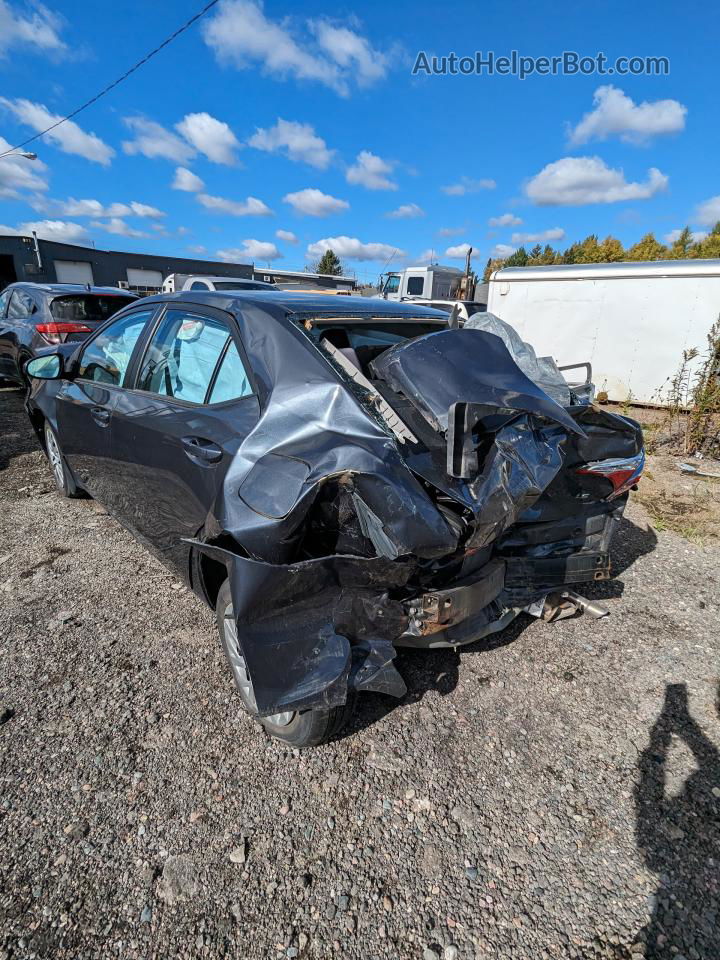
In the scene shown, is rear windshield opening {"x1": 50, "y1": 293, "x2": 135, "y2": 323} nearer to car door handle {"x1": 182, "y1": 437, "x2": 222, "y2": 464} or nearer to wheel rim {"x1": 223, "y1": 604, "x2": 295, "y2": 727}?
car door handle {"x1": 182, "y1": 437, "x2": 222, "y2": 464}

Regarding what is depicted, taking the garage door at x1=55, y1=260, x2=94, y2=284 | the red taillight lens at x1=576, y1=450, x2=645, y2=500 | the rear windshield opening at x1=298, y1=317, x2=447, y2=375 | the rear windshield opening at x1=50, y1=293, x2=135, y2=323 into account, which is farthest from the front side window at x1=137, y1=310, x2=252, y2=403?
the garage door at x1=55, y1=260, x2=94, y2=284

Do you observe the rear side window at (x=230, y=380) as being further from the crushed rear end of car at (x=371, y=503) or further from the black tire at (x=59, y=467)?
the black tire at (x=59, y=467)

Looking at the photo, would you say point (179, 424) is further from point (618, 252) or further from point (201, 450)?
point (618, 252)

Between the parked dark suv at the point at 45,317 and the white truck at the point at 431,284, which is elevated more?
the white truck at the point at 431,284

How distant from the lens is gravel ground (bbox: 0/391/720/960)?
4.97ft

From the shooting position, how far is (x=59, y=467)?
4.36 m

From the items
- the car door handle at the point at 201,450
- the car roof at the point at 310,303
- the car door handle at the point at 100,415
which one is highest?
the car roof at the point at 310,303

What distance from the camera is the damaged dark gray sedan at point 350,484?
1.71 meters

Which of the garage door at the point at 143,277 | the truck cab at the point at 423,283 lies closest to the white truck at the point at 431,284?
the truck cab at the point at 423,283

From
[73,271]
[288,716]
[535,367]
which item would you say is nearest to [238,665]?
[288,716]

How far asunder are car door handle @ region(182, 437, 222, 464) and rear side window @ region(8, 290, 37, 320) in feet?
21.4

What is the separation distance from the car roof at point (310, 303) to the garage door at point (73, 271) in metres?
34.6

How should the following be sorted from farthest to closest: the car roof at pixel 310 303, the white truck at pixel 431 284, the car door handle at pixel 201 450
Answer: the white truck at pixel 431 284 < the car roof at pixel 310 303 < the car door handle at pixel 201 450

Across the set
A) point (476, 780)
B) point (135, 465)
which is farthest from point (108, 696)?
point (476, 780)
